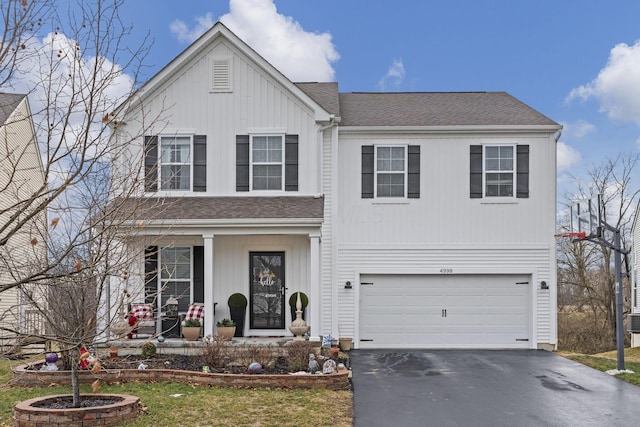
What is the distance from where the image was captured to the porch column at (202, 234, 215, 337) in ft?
49.7

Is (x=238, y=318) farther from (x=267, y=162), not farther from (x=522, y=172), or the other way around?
(x=522, y=172)

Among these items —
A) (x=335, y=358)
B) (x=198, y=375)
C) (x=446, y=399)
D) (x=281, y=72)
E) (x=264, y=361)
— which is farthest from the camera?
(x=281, y=72)

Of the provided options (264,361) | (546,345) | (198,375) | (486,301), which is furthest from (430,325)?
(198,375)

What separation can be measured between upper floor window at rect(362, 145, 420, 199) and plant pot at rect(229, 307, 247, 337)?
14.9ft

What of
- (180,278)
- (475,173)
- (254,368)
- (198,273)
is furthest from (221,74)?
(254,368)

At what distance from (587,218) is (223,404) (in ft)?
33.4

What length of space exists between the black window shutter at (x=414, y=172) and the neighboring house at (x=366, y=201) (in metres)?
0.03

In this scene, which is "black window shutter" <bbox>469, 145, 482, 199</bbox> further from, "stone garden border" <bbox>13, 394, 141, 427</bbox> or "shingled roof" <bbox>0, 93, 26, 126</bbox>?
"stone garden border" <bbox>13, 394, 141, 427</bbox>

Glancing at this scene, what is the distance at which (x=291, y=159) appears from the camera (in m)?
16.9

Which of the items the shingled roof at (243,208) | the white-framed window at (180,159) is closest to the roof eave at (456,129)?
the shingled roof at (243,208)

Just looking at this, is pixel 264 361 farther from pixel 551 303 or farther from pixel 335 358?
pixel 551 303

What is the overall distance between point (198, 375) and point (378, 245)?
724 centimetres

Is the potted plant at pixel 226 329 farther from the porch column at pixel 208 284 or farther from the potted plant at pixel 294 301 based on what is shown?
the potted plant at pixel 294 301

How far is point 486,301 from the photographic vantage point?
1756cm
